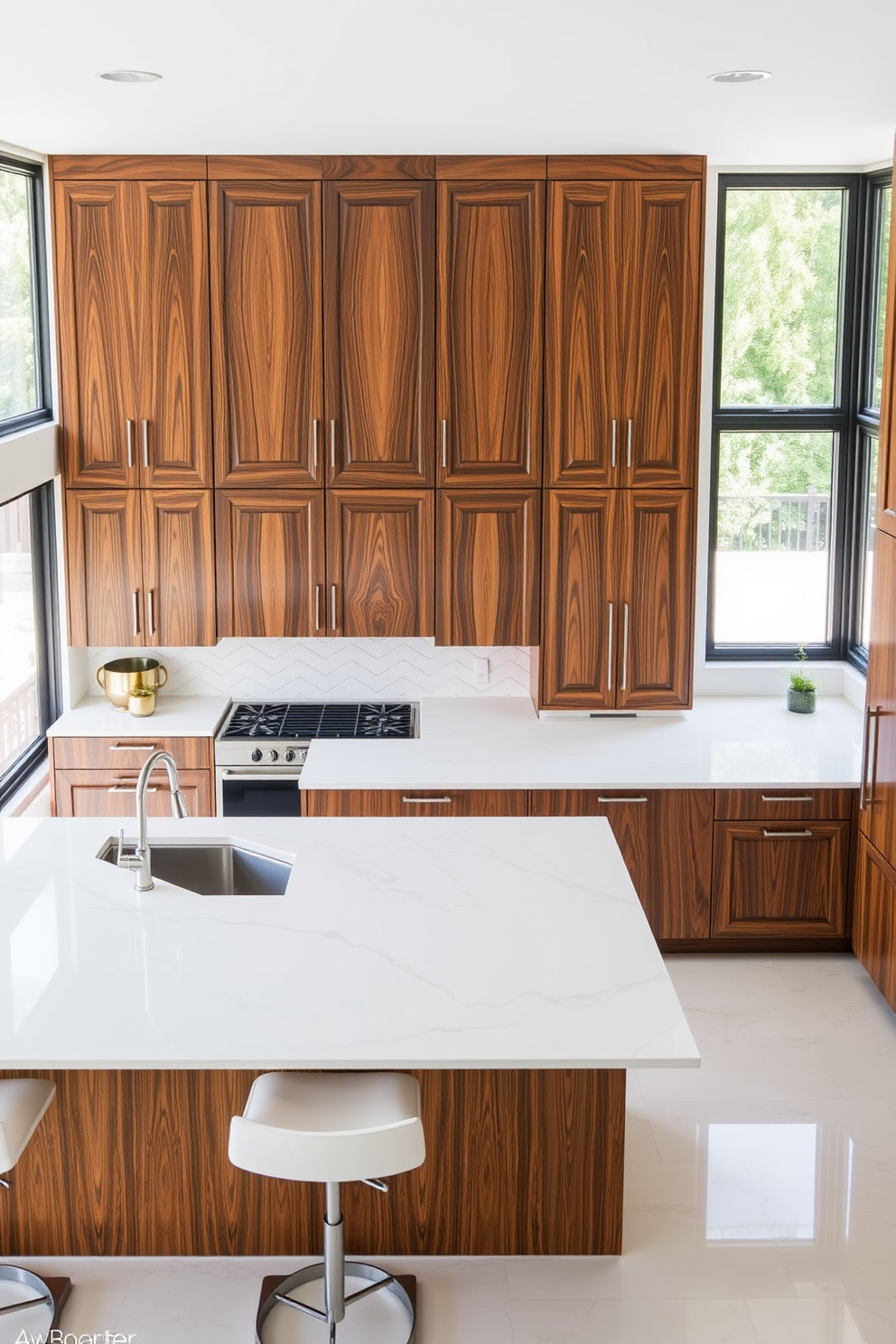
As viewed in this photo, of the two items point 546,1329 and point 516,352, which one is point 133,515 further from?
point 546,1329

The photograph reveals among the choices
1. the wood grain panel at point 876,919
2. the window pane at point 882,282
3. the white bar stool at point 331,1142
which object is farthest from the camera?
the window pane at point 882,282

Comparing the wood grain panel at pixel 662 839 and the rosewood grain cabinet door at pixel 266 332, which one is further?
the rosewood grain cabinet door at pixel 266 332

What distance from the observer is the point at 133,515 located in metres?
5.16

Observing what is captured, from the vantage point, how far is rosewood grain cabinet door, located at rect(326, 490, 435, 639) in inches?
203

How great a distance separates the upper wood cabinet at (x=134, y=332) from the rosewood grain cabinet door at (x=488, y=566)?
3.05ft

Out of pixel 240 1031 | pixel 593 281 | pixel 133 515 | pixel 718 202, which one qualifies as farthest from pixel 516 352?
pixel 240 1031

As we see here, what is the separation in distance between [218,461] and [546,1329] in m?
3.14

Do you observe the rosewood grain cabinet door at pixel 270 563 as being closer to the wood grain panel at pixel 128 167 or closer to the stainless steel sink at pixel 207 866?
the wood grain panel at pixel 128 167

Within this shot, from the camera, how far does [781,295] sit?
552 cm

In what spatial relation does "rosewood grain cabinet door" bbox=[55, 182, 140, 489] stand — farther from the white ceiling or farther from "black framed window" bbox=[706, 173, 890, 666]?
"black framed window" bbox=[706, 173, 890, 666]

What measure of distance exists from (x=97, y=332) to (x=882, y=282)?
9.64 ft

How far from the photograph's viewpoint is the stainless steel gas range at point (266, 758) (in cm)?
516

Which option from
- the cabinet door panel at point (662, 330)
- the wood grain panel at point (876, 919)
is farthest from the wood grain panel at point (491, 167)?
the wood grain panel at point (876, 919)

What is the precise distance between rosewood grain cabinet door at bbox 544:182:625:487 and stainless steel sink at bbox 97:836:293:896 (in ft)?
6.50
